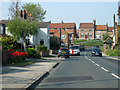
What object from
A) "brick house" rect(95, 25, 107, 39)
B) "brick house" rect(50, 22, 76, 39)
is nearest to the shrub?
"brick house" rect(50, 22, 76, 39)

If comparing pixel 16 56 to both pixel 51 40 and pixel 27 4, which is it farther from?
pixel 51 40

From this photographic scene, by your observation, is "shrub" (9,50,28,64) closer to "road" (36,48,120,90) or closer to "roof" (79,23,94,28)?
"road" (36,48,120,90)

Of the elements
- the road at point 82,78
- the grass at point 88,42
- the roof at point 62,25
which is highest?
the roof at point 62,25

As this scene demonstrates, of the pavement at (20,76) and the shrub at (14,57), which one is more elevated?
the shrub at (14,57)

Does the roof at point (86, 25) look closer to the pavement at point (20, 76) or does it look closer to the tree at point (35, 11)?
the tree at point (35, 11)

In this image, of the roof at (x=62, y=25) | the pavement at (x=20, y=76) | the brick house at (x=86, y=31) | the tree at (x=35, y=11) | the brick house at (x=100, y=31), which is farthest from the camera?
the brick house at (x=100, y=31)

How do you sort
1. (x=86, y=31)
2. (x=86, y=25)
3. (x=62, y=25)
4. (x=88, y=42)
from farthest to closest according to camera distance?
(x=86, y=25)
(x=86, y=31)
(x=62, y=25)
(x=88, y=42)

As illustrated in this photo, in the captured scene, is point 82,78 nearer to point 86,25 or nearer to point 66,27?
point 66,27

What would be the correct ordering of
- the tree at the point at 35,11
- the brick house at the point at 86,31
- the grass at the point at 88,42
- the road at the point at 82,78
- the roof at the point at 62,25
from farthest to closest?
the brick house at the point at 86,31, the roof at the point at 62,25, the grass at the point at 88,42, the tree at the point at 35,11, the road at the point at 82,78

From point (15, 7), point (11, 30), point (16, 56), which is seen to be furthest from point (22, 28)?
point (15, 7)

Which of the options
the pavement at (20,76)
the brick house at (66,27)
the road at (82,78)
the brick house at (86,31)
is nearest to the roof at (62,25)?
the brick house at (66,27)

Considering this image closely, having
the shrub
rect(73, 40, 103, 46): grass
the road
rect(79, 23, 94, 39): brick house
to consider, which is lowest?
the road

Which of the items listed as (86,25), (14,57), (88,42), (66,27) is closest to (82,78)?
(14,57)

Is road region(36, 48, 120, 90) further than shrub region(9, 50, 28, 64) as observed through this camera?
No
